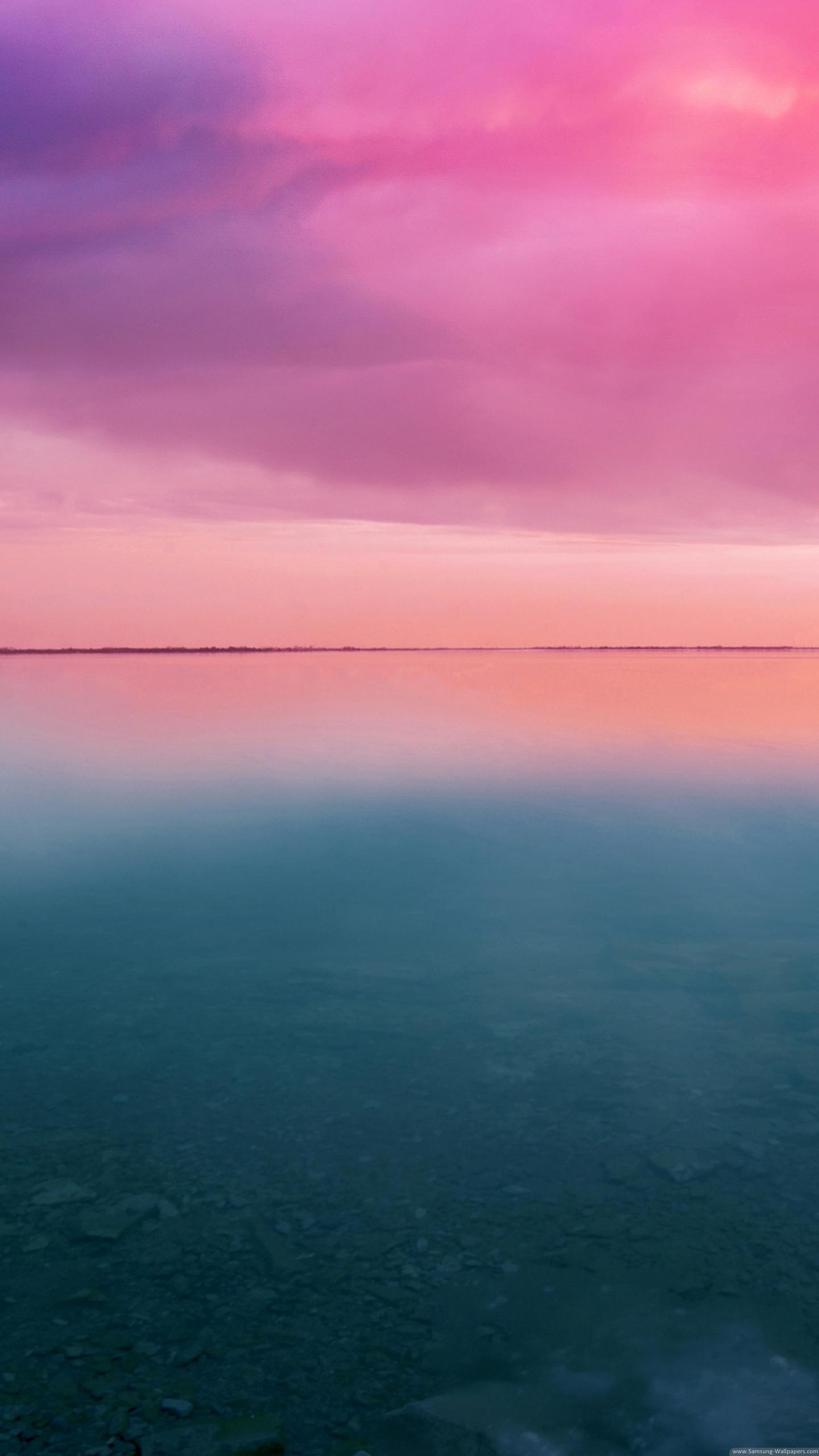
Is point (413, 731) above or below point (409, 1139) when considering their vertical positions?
above

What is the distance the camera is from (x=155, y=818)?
1030 inches

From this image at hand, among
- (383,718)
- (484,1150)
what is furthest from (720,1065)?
(383,718)

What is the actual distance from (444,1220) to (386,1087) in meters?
2.43

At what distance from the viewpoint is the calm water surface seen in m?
5.94

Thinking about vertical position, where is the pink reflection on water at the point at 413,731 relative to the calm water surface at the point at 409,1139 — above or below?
above

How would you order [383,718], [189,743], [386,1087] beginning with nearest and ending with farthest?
[386,1087], [189,743], [383,718]

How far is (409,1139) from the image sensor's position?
8.89 metres

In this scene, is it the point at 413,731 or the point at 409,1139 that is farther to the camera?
the point at 413,731

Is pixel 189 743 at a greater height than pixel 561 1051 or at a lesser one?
greater

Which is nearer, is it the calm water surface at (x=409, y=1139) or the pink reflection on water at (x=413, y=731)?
the calm water surface at (x=409, y=1139)

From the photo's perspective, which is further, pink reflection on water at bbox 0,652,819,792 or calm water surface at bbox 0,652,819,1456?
pink reflection on water at bbox 0,652,819,792

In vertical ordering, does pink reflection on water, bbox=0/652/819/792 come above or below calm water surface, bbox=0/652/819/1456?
above

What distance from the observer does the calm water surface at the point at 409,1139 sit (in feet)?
19.5

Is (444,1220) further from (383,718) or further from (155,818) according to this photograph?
(383,718)
